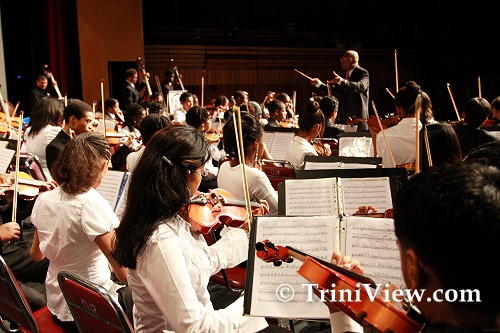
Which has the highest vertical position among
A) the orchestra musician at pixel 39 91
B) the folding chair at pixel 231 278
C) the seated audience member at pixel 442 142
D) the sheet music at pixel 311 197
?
the orchestra musician at pixel 39 91

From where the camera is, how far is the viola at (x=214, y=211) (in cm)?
226

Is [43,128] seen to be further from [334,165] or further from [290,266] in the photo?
[290,266]

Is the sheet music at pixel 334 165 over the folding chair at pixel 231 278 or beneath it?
over

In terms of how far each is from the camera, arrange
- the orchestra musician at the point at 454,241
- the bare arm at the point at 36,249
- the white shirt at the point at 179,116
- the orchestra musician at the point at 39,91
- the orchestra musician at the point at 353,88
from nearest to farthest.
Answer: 1. the orchestra musician at the point at 454,241
2. the bare arm at the point at 36,249
3. the orchestra musician at the point at 353,88
4. the white shirt at the point at 179,116
5. the orchestra musician at the point at 39,91

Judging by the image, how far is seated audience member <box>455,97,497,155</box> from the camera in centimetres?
386

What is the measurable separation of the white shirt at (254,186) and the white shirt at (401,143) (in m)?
1.00

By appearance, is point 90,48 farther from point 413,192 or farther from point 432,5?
point 413,192

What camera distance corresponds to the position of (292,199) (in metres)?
2.40

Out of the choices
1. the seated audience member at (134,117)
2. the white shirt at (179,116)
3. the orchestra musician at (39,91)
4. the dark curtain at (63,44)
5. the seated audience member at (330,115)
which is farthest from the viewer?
the dark curtain at (63,44)

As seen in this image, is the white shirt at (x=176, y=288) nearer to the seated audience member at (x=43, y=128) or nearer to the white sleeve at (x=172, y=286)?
the white sleeve at (x=172, y=286)

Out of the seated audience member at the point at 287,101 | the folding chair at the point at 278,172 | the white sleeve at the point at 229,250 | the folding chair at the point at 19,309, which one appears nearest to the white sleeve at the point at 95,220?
the folding chair at the point at 19,309

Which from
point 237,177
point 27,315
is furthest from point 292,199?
point 27,315

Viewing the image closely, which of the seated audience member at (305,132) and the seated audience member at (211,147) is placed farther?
the seated audience member at (211,147)

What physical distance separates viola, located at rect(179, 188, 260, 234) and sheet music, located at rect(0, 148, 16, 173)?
1.79m
